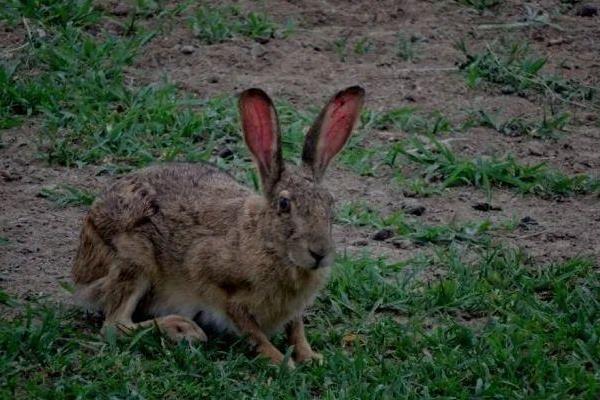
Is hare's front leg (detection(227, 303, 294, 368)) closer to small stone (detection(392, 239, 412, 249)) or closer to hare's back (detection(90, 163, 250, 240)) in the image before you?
hare's back (detection(90, 163, 250, 240))

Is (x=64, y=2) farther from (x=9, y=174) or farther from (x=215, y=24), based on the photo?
(x=9, y=174)

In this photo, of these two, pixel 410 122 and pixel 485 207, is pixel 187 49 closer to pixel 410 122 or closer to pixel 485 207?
pixel 410 122

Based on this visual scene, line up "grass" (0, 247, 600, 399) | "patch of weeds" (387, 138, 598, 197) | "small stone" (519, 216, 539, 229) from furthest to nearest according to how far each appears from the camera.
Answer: "patch of weeds" (387, 138, 598, 197) → "small stone" (519, 216, 539, 229) → "grass" (0, 247, 600, 399)

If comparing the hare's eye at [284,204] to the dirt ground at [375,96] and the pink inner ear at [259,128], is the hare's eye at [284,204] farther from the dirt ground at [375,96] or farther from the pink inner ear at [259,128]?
the dirt ground at [375,96]

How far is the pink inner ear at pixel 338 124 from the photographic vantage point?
6.07m

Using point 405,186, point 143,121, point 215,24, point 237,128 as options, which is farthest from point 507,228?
point 215,24

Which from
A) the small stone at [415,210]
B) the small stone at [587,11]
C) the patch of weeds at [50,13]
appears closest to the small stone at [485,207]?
the small stone at [415,210]

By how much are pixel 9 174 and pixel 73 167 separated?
0.39 meters

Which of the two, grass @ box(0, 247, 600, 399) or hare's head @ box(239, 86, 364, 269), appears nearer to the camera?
grass @ box(0, 247, 600, 399)

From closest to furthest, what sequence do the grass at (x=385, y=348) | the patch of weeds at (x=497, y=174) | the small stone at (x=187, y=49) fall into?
the grass at (x=385, y=348)
the patch of weeds at (x=497, y=174)
the small stone at (x=187, y=49)

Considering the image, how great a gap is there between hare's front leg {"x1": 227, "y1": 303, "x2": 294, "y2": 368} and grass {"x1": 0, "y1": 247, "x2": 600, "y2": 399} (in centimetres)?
8

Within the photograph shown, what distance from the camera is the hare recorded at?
19.2ft

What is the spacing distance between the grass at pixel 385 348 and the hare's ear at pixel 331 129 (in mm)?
784

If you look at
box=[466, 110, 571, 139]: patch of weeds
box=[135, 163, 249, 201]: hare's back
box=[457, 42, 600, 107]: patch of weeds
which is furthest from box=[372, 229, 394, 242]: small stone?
box=[457, 42, 600, 107]: patch of weeds
